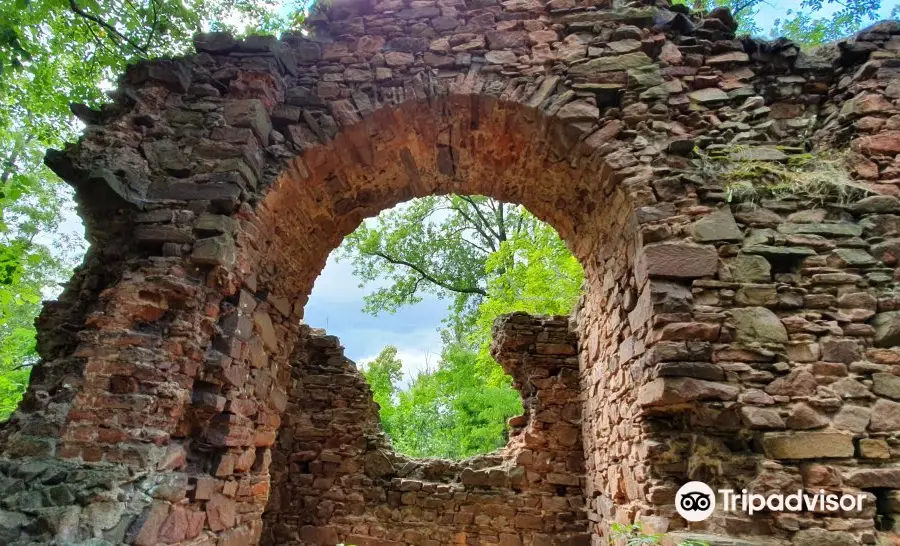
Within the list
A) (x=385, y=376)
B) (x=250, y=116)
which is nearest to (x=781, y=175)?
(x=250, y=116)

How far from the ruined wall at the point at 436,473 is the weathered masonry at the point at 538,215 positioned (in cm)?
87

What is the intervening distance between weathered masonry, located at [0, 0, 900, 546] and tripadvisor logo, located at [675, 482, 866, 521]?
0.04 meters

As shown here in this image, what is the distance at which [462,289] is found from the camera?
15.5m

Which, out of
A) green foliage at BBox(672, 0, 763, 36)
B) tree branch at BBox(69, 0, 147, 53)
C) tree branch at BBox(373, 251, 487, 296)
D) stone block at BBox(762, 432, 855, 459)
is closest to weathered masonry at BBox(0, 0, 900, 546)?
stone block at BBox(762, 432, 855, 459)

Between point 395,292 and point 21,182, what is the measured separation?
11.6 metres

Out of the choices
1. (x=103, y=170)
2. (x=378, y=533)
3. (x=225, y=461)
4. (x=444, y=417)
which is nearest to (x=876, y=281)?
(x=225, y=461)

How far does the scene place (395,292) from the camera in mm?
15680

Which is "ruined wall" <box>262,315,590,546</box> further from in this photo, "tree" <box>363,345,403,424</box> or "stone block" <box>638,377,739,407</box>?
"tree" <box>363,345,403,424</box>

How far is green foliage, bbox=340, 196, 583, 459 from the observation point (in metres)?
12.0

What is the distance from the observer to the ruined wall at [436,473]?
596 cm

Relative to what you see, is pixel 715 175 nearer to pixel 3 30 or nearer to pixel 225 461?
pixel 225 461

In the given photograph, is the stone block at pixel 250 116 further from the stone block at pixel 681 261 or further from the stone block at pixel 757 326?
the stone block at pixel 757 326

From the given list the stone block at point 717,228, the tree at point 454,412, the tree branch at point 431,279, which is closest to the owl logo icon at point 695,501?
the stone block at point 717,228

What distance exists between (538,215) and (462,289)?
10.5 meters
